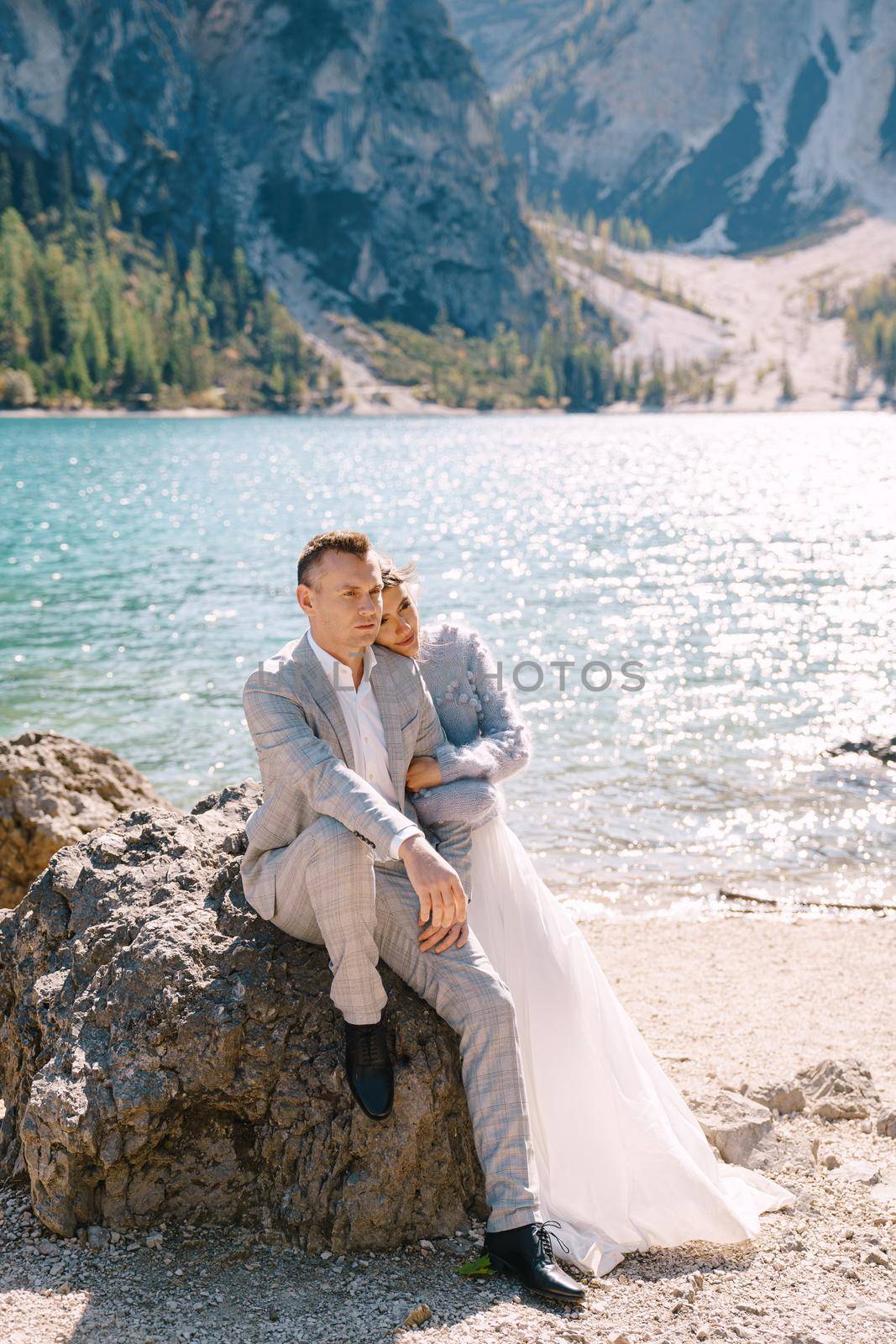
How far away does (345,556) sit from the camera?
478 cm

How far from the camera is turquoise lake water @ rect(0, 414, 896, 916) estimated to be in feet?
44.2

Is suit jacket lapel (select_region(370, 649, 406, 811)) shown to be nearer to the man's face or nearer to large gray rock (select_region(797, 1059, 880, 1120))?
the man's face

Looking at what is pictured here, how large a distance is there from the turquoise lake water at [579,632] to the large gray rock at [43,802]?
12.7 ft

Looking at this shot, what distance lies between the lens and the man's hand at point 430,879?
4.40 metres

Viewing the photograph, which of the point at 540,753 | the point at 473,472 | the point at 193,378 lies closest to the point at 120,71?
the point at 193,378

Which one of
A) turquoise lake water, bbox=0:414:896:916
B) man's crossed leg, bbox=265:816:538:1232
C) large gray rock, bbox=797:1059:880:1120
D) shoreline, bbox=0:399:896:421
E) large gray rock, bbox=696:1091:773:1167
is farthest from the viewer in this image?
shoreline, bbox=0:399:896:421

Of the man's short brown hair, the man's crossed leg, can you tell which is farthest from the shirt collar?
the man's crossed leg

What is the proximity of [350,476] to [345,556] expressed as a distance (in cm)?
6899

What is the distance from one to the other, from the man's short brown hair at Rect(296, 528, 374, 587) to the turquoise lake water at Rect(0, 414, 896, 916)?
23.1 feet

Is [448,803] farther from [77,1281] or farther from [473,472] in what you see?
[473,472]

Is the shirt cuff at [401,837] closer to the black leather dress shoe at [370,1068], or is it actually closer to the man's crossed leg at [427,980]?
the man's crossed leg at [427,980]

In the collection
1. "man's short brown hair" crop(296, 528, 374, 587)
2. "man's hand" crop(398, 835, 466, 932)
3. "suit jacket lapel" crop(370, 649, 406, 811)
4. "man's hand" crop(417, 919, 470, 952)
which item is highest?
"man's short brown hair" crop(296, 528, 374, 587)

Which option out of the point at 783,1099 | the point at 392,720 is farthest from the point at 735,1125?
the point at 392,720

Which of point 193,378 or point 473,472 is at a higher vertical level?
point 193,378
